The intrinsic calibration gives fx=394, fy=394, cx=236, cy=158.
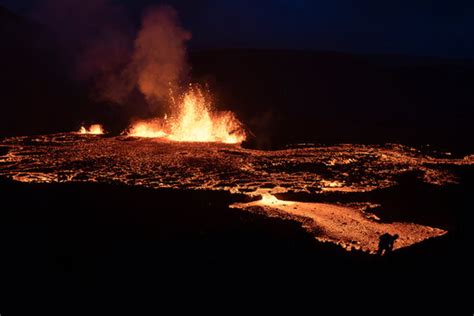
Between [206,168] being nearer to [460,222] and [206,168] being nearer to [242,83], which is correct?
[460,222]

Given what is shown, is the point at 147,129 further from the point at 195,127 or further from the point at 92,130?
the point at 92,130

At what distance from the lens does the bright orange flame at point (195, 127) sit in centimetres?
2428

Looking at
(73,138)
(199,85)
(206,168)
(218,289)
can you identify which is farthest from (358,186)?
(199,85)

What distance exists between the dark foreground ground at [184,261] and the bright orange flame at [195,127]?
13114 millimetres

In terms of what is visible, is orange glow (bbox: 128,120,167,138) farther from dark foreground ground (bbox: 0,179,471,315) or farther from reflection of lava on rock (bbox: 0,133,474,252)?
dark foreground ground (bbox: 0,179,471,315)

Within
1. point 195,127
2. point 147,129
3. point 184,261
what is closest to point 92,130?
point 147,129

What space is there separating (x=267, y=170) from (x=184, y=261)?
28.5ft

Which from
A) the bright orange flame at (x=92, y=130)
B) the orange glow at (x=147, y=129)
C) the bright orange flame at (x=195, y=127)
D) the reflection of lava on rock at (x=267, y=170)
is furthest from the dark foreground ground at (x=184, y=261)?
the bright orange flame at (x=92, y=130)

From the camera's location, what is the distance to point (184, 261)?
25.4 ft

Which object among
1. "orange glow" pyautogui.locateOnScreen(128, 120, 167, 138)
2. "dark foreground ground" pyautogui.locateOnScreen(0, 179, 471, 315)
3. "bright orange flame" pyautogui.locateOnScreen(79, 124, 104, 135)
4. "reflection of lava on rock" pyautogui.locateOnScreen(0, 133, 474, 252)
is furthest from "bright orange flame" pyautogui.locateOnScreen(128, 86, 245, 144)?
"dark foreground ground" pyautogui.locateOnScreen(0, 179, 471, 315)

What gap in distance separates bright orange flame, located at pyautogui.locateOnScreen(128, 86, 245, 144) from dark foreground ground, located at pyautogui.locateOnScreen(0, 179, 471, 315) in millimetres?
13114

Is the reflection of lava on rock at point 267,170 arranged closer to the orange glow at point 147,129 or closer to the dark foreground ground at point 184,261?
the dark foreground ground at point 184,261

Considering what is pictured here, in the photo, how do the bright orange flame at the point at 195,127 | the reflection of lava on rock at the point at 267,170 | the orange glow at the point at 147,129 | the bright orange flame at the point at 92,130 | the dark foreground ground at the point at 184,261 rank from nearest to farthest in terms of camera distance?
the dark foreground ground at the point at 184,261
the reflection of lava on rock at the point at 267,170
the bright orange flame at the point at 195,127
the orange glow at the point at 147,129
the bright orange flame at the point at 92,130

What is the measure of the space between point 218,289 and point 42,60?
5274 centimetres
